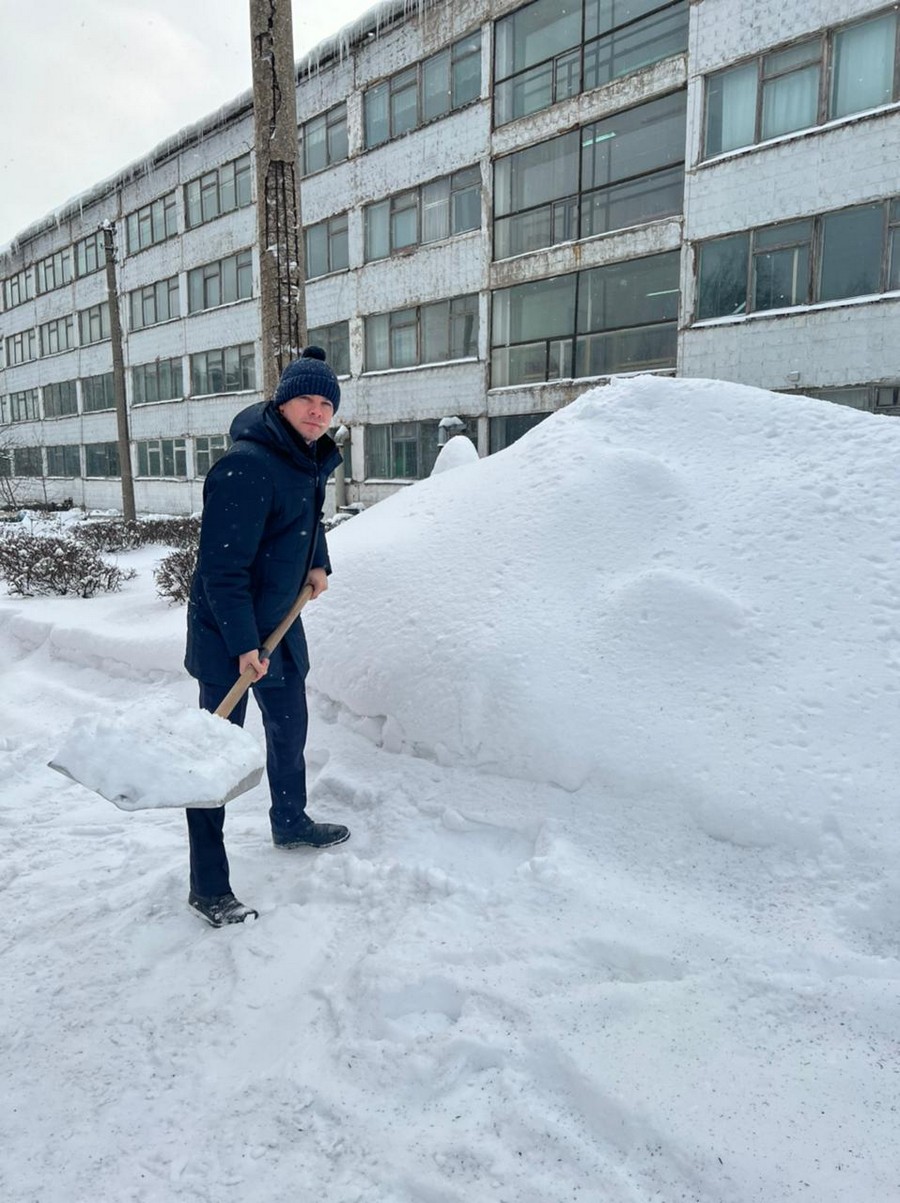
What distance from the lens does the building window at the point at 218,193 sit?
853 inches

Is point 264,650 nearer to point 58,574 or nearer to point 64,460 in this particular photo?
point 58,574

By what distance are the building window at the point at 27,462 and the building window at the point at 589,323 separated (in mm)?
26708

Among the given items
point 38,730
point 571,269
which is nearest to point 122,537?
point 38,730

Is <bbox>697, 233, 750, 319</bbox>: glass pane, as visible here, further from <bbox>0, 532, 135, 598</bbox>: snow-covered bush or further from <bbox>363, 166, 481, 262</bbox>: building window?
<bbox>0, 532, 135, 598</bbox>: snow-covered bush

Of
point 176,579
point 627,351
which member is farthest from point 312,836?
point 627,351

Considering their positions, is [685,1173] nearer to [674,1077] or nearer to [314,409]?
[674,1077]

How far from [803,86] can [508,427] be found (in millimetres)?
7489

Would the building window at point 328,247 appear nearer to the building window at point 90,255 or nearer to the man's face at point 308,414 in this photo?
the building window at point 90,255

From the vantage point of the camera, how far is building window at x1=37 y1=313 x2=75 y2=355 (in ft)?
103

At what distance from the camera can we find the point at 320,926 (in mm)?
2416

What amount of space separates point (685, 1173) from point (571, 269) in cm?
1554

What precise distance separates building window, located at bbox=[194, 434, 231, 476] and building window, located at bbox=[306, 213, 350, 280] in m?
6.25

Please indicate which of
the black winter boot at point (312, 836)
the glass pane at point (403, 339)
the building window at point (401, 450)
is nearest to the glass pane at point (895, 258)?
the building window at point (401, 450)

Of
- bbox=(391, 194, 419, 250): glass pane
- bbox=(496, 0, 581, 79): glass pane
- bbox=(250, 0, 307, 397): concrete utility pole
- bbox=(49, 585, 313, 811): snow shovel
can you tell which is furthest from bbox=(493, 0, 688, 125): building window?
bbox=(49, 585, 313, 811): snow shovel
